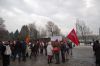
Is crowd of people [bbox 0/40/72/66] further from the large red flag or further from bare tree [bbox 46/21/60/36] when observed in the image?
bare tree [bbox 46/21/60/36]

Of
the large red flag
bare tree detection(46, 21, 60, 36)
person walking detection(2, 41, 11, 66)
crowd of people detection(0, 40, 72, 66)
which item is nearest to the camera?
person walking detection(2, 41, 11, 66)

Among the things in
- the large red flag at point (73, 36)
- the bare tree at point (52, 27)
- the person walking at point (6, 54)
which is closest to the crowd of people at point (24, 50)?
the person walking at point (6, 54)

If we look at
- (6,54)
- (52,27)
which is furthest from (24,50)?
(52,27)

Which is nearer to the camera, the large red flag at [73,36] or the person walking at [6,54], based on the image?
the person walking at [6,54]

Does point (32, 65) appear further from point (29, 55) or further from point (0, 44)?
point (29, 55)

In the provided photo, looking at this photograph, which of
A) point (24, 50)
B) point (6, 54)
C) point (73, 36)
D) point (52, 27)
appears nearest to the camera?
point (6, 54)

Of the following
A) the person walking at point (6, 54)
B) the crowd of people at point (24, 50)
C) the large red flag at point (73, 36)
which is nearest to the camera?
the person walking at point (6, 54)

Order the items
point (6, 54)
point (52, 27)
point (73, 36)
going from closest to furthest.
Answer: point (6, 54)
point (73, 36)
point (52, 27)

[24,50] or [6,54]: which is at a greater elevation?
[24,50]

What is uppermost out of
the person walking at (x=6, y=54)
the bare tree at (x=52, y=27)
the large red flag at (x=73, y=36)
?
the bare tree at (x=52, y=27)

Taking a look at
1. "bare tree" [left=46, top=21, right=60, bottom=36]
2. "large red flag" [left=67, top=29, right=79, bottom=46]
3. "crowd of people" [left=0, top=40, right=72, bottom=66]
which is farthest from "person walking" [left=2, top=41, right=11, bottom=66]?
"bare tree" [left=46, top=21, right=60, bottom=36]

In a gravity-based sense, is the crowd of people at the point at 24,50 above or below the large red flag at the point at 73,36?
below

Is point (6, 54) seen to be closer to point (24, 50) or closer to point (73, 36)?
point (24, 50)

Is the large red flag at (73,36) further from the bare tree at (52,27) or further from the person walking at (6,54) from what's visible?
the bare tree at (52,27)
